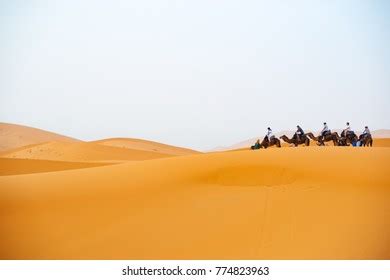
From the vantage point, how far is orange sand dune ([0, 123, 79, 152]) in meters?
42.4

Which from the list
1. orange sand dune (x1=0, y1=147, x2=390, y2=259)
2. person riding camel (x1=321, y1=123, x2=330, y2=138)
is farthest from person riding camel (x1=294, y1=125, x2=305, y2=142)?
orange sand dune (x1=0, y1=147, x2=390, y2=259)

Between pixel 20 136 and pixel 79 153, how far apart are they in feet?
47.4

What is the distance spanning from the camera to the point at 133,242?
7207mm

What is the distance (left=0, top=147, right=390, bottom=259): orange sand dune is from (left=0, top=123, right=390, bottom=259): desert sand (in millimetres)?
17

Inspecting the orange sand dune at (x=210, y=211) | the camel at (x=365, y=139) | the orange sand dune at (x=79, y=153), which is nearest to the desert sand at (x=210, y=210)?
the orange sand dune at (x=210, y=211)

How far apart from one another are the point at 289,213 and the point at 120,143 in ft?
129

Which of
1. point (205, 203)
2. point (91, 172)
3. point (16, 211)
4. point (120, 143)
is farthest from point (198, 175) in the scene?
point (120, 143)

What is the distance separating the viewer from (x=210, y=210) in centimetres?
802

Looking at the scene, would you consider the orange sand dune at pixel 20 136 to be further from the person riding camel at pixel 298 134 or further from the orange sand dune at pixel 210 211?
the orange sand dune at pixel 210 211

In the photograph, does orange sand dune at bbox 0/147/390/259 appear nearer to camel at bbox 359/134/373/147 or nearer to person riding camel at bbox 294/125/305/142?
person riding camel at bbox 294/125/305/142

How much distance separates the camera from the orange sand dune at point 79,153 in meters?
32.8

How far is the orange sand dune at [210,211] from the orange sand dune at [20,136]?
106 ft

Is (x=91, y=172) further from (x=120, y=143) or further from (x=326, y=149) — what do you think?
(x=120, y=143)

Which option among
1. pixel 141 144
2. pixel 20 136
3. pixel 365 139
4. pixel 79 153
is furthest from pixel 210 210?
pixel 20 136
